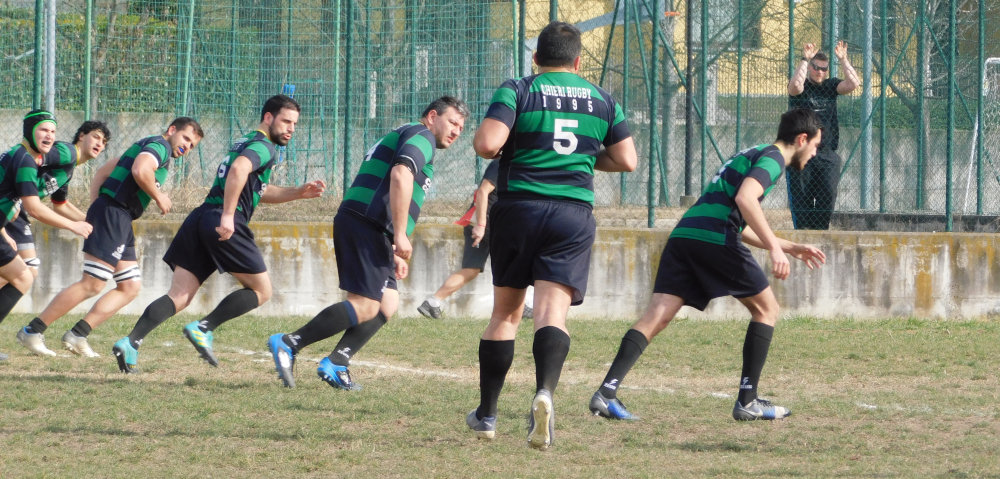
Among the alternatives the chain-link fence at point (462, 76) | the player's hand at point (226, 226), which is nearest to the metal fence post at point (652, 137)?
the chain-link fence at point (462, 76)

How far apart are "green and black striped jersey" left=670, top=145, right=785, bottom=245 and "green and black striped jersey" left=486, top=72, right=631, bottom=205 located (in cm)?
133

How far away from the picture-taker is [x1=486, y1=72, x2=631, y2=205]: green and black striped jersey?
520 centimetres

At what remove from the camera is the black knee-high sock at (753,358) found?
629 cm

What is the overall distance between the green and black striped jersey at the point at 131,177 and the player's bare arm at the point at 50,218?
52cm

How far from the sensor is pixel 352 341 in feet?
23.6

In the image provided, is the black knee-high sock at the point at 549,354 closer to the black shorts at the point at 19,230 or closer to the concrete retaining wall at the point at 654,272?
the black shorts at the point at 19,230

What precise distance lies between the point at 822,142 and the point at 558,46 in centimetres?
682

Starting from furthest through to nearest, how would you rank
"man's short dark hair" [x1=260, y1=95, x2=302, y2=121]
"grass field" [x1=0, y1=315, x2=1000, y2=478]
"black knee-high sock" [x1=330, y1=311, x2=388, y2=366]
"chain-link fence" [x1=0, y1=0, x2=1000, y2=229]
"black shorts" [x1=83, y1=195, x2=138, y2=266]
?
1. "chain-link fence" [x1=0, y1=0, x2=1000, y2=229]
2. "black shorts" [x1=83, y1=195, x2=138, y2=266]
3. "man's short dark hair" [x1=260, y1=95, x2=302, y2=121]
4. "black knee-high sock" [x1=330, y1=311, x2=388, y2=366]
5. "grass field" [x1=0, y1=315, x2=1000, y2=478]

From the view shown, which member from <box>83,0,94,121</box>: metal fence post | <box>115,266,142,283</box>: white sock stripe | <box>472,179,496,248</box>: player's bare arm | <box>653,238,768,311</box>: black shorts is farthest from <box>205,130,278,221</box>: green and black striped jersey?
<box>83,0,94,121</box>: metal fence post

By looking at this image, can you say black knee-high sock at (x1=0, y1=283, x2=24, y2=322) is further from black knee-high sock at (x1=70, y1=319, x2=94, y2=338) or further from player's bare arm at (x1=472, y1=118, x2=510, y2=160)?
player's bare arm at (x1=472, y1=118, x2=510, y2=160)

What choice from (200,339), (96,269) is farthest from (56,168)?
(200,339)

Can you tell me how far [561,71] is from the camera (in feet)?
17.4

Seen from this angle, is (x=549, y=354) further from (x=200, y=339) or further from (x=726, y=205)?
(x=200, y=339)

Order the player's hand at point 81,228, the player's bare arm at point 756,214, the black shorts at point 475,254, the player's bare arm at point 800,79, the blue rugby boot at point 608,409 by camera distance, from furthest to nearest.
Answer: the player's bare arm at point 800,79, the black shorts at point 475,254, the player's hand at point 81,228, the blue rugby boot at point 608,409, the player's bare arm at point 756,214
